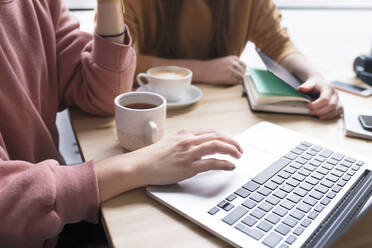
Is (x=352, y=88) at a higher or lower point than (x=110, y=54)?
lower

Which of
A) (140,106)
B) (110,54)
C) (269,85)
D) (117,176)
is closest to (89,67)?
(110,54)

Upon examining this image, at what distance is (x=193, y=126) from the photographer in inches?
29.3

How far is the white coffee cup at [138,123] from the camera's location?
0.59 metres

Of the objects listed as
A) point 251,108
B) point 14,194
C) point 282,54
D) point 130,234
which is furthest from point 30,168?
point 282,54

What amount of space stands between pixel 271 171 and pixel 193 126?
0.78 feet

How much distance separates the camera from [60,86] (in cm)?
80

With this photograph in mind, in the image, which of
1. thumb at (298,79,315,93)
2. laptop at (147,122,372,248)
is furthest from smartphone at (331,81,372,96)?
laptop at (147,122,372,248)

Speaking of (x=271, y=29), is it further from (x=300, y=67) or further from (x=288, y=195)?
(x=288, y=195)

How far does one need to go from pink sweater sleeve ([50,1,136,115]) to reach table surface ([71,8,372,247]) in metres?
0.05

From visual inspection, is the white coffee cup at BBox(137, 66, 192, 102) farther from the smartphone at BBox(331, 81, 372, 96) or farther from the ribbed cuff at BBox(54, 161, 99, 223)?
the smartphone at BBox(331, 81, 372, 96)

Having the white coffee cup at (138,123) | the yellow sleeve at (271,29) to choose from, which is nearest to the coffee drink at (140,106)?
the white coffee cup at (138,123)

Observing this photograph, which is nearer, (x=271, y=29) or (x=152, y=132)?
(x=152, y=132)

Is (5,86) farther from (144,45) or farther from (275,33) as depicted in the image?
(275,33)

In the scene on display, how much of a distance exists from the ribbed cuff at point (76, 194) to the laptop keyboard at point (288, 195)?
0.58 ft
